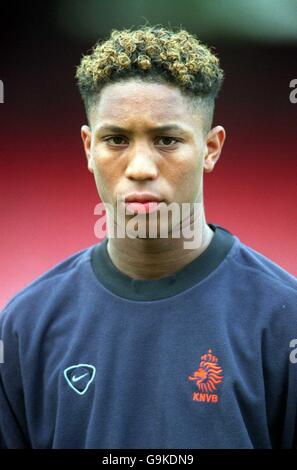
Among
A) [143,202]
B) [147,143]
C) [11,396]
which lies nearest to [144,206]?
[143,202]

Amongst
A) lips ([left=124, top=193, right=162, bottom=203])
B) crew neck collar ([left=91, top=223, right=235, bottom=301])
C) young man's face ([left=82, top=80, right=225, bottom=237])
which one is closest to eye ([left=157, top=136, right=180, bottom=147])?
young man's face ([left=82, top=80, right=225, bottom=237])

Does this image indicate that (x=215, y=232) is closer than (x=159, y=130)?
No

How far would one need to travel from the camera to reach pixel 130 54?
1.58 meters

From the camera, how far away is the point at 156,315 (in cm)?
160

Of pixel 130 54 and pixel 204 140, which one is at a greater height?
pixel 130 54

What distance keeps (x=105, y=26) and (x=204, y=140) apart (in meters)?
1.14

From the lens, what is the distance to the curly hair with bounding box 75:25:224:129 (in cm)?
155

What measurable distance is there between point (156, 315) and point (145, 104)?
0.41 metres

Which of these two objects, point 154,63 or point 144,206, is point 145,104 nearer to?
point 154,63

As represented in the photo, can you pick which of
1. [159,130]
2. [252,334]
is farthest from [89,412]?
[159,130]

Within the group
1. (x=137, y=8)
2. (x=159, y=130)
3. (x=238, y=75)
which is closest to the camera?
(x=159, y=130)

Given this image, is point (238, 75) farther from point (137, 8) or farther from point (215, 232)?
point (215, 232)

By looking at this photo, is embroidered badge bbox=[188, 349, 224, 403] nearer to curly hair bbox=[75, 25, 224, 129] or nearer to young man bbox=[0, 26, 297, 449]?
young man bbox=[0, 26, 297, 449]

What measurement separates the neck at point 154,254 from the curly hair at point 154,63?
288 mm
